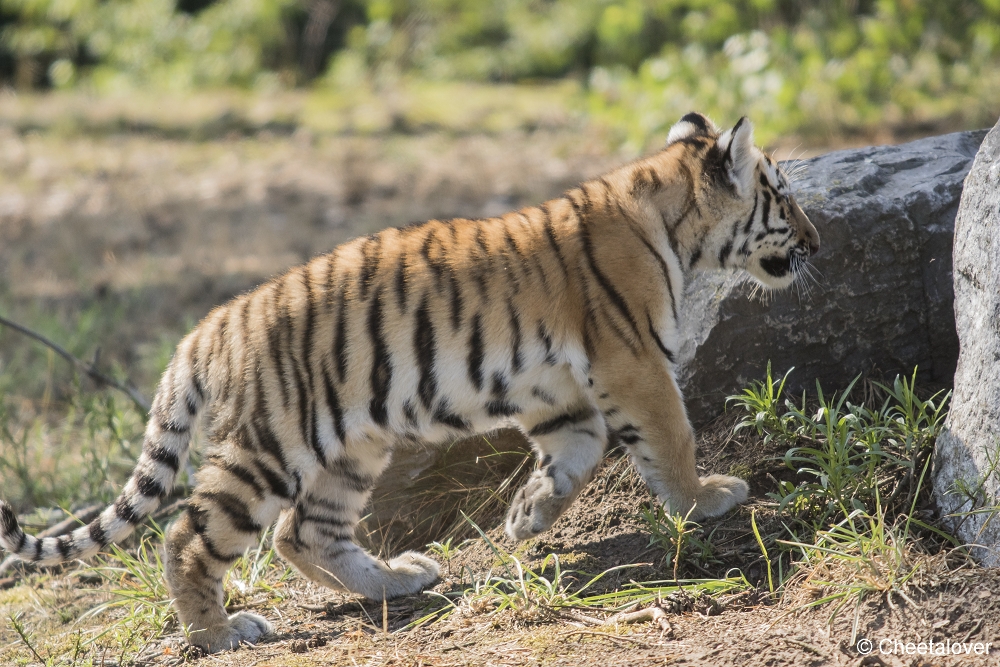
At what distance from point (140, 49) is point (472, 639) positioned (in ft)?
41.2

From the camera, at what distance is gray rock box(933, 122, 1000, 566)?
3.03 meters

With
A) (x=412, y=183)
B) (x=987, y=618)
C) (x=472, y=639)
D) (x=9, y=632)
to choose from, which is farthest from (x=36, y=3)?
(x=987, y=618)

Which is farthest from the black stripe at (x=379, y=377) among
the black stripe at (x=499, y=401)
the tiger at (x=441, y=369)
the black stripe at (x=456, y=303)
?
the black stripe at (x=499, y=401)

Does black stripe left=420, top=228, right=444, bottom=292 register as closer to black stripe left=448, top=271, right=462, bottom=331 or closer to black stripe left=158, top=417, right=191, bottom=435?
black stripe left=448, top=271, right=462, bottom=331

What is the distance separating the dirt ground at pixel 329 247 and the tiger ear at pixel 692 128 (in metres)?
1.29

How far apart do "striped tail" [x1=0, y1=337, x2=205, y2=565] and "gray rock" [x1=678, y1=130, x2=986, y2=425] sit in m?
2.05

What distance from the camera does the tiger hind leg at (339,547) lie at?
12.8ft

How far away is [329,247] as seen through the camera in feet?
23.1

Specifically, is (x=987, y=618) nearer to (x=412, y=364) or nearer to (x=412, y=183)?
(x=412, y=364)

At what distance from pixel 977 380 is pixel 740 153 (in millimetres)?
1282

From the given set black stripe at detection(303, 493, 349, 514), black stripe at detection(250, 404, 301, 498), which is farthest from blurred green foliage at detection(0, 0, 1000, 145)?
black stripe at detection(250, 404, 301, 498)

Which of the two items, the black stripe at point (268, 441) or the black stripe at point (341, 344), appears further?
the black stripe at point (341, 344)

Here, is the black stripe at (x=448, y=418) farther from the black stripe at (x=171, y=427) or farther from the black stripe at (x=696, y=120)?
the black stripe at (x=696, y=120)

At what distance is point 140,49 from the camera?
13750 mm
